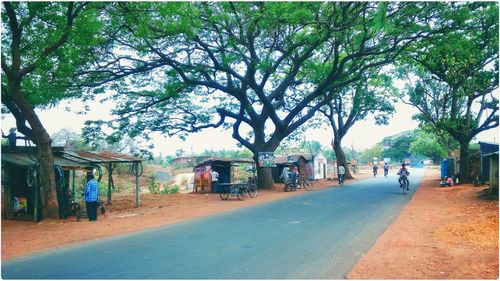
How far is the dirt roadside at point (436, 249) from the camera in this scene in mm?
5832

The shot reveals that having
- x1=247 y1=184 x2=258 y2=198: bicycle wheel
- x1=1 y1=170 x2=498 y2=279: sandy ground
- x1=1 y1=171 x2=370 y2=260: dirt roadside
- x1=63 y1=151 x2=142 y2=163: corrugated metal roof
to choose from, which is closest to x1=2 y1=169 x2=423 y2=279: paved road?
x1=1 y1=170 x2=498 y2=279: sandy ground

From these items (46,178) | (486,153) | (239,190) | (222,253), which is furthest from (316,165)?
(222,253)

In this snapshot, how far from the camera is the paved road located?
19.5ft

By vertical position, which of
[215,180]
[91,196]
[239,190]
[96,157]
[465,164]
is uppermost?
[96,157]

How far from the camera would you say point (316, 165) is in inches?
1727

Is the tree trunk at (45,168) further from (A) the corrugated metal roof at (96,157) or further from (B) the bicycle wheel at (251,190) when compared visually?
(B) the bicycle wheel at (251,190)

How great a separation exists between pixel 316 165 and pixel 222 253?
124 ft

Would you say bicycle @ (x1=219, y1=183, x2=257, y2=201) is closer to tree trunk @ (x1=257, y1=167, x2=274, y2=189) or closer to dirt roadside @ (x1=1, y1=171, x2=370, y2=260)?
dirt roadside @ (x1=1, y1=171, x2=370, y2=260)

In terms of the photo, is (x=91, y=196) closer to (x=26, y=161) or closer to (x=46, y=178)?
(x=46, y=178)

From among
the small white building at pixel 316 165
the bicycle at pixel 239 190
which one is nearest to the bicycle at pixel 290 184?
the bicycle at pixel 239 190

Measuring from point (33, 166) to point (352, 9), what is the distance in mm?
13993

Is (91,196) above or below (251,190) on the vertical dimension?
above

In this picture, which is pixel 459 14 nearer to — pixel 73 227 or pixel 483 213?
pixel 483 213

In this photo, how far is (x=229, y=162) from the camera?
26.2 meters
